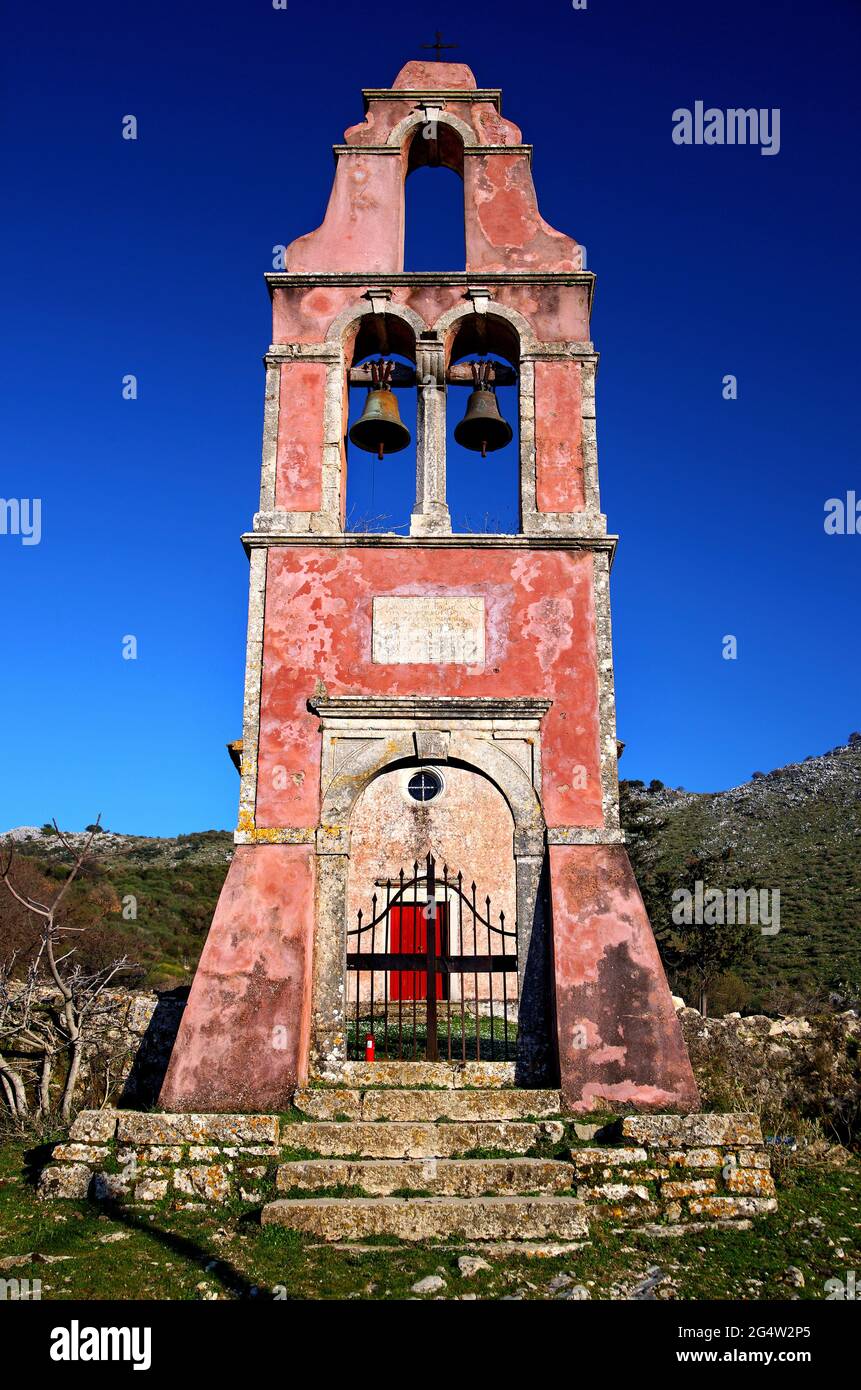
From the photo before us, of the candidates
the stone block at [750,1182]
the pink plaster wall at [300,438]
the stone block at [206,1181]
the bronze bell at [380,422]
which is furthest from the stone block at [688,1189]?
the bronze bell at [380,422]

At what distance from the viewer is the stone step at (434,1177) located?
642 cm

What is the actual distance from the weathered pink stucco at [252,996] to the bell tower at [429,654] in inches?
0.7

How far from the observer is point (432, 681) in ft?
30.0

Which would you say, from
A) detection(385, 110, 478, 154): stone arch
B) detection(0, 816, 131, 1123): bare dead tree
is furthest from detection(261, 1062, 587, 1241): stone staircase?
detection(385, 110, 478, 154): stone arch

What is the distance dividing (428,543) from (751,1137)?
5784 millimetres

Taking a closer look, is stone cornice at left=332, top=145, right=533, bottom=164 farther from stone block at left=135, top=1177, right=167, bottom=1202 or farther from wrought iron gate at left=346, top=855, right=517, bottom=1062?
stone block at left=135, top=1177, right=167, bottom=1202

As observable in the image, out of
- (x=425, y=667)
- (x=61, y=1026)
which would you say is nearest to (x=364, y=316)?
(x=425, y=667)

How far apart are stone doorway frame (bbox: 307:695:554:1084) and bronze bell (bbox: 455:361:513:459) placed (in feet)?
10.2

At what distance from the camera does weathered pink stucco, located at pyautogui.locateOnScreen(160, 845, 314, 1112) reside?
7.60 meters

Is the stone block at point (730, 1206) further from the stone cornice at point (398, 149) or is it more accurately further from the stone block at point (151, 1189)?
the stone cornice at point (398, 149)

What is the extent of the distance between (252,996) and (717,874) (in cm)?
1988

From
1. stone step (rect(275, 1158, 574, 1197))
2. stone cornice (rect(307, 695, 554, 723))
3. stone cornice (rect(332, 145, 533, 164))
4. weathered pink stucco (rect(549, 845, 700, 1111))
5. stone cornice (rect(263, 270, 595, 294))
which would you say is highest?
stone cornice (rect(332, 145, 533, 164))
